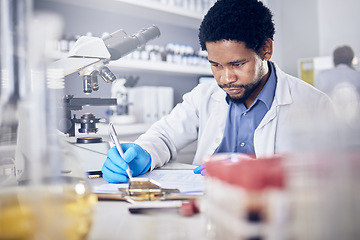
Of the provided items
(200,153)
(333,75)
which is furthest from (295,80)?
(333,75)

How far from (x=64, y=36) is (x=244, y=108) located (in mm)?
1537

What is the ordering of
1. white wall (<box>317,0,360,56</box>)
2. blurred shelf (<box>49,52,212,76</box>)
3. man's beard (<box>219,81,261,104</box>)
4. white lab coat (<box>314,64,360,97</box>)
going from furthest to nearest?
white wall (<box>317,0,360,56</box>), white lab coat (<box>314,64,360,97</box>), blurred shelf (<box>49,52,212,76</box>), man's beard (<box>219,81,261,104</box>)

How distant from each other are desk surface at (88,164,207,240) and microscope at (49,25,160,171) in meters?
0.52

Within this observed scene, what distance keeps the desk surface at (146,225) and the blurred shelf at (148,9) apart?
86.4 inches

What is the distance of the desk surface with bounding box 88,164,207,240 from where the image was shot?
19.4 inches

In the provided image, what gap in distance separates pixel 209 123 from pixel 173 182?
779 millimetres

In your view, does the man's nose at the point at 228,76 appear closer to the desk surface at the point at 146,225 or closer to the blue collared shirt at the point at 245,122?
the blue collared shirt at the point at 245,122

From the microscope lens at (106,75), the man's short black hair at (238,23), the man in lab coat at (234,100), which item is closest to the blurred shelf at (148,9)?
the man in lab coat at (234,100)

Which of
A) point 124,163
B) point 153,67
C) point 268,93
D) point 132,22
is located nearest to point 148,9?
point 132,22

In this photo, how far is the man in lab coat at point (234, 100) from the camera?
1.36m

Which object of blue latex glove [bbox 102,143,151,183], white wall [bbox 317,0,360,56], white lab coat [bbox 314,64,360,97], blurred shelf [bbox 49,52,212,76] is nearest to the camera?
blue latex glove [bbox 102,143,151,183]

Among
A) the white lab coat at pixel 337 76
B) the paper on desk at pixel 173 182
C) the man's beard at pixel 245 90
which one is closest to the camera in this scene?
the paper on desk at pixel 173 182

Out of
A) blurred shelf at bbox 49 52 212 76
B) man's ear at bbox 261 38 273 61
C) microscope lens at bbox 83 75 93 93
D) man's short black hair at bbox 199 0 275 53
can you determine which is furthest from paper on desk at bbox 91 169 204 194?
blurred shelf at bbox 49 52 212 76

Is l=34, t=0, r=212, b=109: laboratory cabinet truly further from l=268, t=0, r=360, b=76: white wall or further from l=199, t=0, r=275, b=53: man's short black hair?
l=199, t=0, r=275, b=53: man's short black hair
